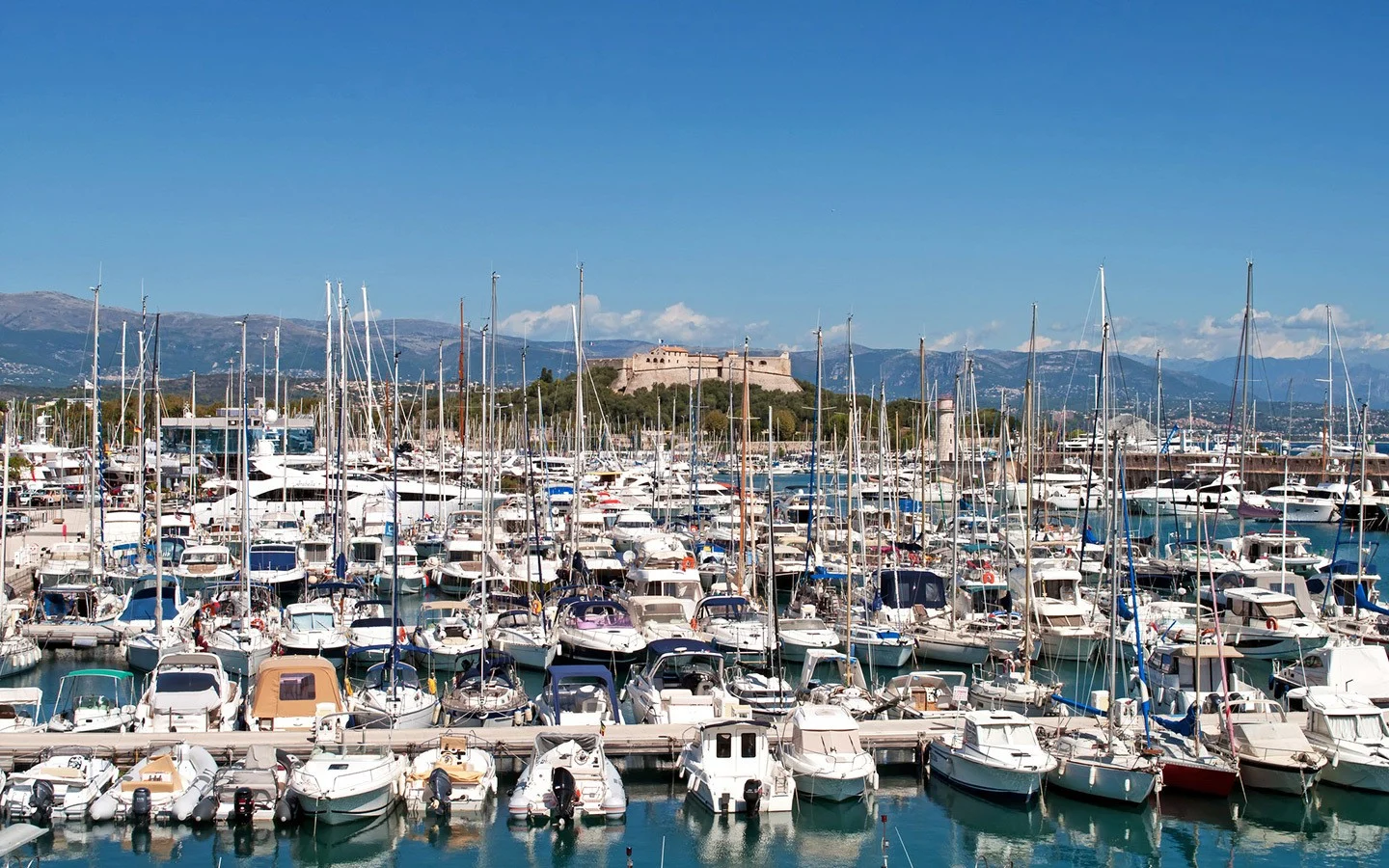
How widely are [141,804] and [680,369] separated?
14549cm

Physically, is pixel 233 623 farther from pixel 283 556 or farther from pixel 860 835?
pixel 860 835

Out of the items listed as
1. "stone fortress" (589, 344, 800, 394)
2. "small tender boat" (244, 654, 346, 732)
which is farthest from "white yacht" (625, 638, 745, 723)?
"stone fortress" (589, 344, 800, 394)

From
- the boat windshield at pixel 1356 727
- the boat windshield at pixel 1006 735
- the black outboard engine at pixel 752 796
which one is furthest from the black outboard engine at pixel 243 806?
the boat windshield at pixel 1356 727

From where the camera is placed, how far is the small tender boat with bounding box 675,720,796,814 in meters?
20.1

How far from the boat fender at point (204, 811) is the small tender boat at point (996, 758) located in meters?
11.2

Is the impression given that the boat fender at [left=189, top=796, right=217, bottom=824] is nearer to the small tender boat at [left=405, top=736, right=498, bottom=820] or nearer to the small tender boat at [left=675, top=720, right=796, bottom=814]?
the small tender boat at [left=405, top=736, right=498, bottom=820]

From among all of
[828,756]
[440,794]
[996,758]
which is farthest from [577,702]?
[996,758]

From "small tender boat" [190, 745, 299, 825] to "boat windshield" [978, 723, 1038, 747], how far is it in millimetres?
10468

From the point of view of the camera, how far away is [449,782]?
20109mm

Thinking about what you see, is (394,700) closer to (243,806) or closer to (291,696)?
(291,696)

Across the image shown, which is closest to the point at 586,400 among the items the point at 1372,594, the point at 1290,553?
the point at 1290,553

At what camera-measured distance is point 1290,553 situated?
155 ft

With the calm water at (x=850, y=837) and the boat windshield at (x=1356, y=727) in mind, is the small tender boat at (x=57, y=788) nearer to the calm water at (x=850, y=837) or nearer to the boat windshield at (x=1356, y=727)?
the calm water at (x=850, y=837)

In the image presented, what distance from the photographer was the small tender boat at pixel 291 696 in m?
22.4
